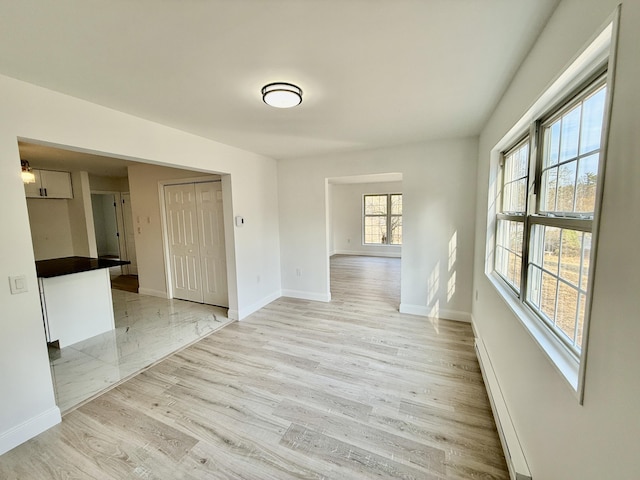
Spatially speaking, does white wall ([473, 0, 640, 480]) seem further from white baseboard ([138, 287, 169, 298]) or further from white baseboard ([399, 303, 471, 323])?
white baseboard ([138, 287, 169, 298])

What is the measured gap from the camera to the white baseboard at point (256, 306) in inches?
147

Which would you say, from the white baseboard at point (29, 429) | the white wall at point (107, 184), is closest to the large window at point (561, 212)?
the white baseboard at point (29, 429)

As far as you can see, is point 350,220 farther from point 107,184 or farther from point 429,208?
point 107,184

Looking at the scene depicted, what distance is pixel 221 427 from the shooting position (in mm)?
1873

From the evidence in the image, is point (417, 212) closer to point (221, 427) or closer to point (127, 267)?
point (221, 427)

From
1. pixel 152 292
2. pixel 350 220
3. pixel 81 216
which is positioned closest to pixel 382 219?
pixel 350 220

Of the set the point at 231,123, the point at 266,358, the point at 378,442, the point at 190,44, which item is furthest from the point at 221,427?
the point at 231,123

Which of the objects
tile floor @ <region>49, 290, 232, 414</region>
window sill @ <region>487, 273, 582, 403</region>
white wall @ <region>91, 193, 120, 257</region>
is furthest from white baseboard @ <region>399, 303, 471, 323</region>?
white wall @ <region>91, 193, 120, 257</region>

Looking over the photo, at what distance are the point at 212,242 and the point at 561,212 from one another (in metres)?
4.15

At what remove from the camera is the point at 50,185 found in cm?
494

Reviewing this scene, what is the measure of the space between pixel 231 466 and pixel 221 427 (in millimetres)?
341

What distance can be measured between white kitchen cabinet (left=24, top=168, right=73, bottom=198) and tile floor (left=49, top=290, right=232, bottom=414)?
8.59 ft

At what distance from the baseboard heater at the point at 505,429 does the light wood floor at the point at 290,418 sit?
0.09 meters

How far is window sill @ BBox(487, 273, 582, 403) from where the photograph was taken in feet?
3.36
